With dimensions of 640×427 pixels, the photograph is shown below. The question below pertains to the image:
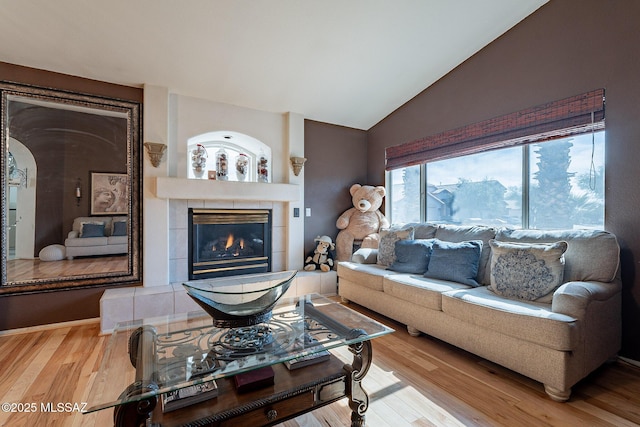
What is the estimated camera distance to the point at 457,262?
259 centimetres

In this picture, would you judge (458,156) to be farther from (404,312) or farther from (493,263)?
→ (404,312)

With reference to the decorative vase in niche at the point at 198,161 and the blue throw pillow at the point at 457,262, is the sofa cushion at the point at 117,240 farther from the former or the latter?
the blue throw pillow at the point at 457,262

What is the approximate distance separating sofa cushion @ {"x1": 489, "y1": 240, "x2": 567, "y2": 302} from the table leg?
52.8 inches

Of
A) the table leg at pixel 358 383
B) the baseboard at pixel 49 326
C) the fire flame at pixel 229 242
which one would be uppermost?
the fire flame at pixel 229 242

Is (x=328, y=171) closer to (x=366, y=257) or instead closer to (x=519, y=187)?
(x=366, y=257)

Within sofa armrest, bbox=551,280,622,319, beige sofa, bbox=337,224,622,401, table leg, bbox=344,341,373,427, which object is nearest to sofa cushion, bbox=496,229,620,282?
beige sofa, bbox=337,224,622,401

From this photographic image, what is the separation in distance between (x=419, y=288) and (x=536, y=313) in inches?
33.0

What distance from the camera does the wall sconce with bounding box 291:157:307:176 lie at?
373cm

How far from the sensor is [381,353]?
225cm

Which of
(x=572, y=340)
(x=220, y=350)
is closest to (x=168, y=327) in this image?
(x=220, y=350)

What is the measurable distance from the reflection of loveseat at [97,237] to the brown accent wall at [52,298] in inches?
14.3

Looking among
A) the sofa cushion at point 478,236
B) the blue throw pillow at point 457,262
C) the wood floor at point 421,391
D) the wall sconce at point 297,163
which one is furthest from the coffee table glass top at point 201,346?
the wall sconce at point 297,163

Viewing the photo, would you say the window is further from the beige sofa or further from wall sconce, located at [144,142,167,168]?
wall sconce, located at [144,142,167,168]

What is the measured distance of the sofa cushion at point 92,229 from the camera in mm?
2846
